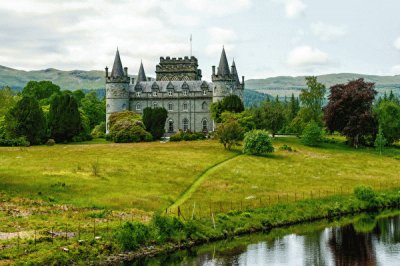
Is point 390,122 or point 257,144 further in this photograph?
point 390,122

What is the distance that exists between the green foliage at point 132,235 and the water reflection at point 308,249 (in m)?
2.10

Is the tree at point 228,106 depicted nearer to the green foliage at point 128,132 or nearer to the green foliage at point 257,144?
the green foliage at point 128,132

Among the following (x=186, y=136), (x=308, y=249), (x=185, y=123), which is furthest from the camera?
(x=185, y=123)

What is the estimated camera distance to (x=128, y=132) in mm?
99375

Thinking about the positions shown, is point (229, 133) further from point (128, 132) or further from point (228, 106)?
point (128, 132)

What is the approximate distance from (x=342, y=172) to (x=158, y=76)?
68.6 metres

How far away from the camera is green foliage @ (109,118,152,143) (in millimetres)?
98625

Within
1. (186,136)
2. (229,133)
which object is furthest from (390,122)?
(186,136)

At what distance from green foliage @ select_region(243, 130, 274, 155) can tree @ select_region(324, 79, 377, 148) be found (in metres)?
19.9

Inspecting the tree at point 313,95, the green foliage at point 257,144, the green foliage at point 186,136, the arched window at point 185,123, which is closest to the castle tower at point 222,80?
the arched window at point 185,123

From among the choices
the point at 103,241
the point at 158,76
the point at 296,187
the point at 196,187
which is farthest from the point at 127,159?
the point at 158,76

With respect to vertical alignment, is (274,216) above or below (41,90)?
below

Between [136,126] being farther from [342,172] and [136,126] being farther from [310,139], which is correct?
[342,172]

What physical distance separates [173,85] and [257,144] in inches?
1797
